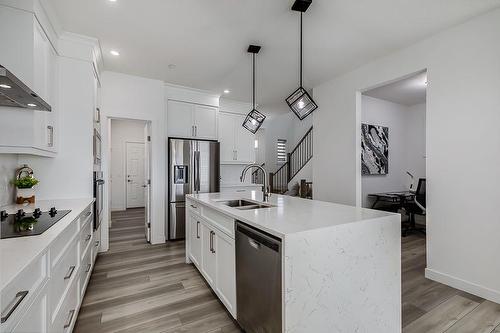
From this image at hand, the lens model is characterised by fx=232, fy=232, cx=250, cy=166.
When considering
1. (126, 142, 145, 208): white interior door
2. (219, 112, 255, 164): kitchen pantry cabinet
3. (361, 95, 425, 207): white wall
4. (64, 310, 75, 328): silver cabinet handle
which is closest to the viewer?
(64, 310, 75, 328): silver cabinet handle

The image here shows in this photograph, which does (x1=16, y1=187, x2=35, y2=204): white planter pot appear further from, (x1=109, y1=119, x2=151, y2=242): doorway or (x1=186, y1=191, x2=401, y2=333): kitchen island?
(x1=109, y1=119, x2=151, y2=242): doorway

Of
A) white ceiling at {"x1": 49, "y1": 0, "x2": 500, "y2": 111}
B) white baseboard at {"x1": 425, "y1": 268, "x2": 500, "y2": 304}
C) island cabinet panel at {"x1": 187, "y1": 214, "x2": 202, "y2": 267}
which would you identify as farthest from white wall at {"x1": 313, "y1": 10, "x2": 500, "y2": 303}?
island cabinet panel at {"x1": 187, "y1": 214, "x2": 202, "y2": 267}

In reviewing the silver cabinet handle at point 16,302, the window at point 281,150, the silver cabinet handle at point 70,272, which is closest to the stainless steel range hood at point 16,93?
the silver cabinet handle at point 16,302

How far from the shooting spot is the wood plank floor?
1878 mm

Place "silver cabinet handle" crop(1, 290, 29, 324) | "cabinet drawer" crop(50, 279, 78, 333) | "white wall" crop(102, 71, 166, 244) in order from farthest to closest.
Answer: "white wall" crop(102, 71, 166, 244), "cabinet drawer" crop(50, 279, 78, 333), "silver cabinet handle" crop(1, 290, 29, 324)

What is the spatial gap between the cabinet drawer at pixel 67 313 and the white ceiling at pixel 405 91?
4.76 meters

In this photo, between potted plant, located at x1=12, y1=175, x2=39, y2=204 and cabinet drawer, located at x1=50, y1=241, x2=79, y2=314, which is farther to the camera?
potted plant, located at x1=12, y1=175, x2=39, y2=204

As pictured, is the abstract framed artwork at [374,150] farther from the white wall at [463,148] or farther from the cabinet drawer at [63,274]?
the cabinet drawer at [63,274]

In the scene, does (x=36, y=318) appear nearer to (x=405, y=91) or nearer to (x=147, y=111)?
(x=147, y=111)

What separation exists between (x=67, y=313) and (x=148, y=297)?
0.84 metres

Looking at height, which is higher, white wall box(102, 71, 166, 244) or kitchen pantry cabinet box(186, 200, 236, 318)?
white wall box(102, 71, 166, 244)

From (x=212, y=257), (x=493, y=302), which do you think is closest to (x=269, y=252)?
(x=212, y=257)

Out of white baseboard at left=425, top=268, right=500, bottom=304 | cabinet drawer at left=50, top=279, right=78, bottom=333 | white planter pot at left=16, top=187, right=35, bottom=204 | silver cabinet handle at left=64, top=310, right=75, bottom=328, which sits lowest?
white baseboard at left=425, top=268, right=500, bottom=304

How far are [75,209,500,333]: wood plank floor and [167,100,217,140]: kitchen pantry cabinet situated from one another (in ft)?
7.47
